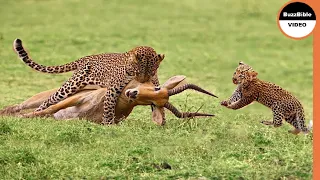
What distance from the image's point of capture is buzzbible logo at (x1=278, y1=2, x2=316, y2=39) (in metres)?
9.14

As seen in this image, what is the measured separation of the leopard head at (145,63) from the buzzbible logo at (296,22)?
4.92ft

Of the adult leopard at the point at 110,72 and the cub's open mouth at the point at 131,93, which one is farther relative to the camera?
the adult leopard at the point at 110,72

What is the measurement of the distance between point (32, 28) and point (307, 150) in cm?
923

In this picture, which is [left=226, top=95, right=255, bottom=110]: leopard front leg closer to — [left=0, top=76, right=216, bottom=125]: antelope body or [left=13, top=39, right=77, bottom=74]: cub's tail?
[left=0, top=76, right=216, bottom=125]: antelope body

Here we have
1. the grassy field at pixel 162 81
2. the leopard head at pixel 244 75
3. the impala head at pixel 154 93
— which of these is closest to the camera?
the grassy field at pixel 162 81

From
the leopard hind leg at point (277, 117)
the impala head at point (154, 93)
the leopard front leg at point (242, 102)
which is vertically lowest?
the leopard hind leg at point (277, 117)

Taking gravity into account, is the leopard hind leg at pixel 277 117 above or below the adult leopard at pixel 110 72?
below

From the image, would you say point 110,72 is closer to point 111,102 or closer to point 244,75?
point 111,102

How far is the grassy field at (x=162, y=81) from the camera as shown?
8.21 m

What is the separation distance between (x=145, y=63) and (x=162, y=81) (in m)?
3.77

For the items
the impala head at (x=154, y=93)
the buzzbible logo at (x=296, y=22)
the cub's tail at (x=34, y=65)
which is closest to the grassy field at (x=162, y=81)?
the impala head at (x=154, y=93)

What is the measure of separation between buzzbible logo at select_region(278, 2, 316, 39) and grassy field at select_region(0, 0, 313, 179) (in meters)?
1.03

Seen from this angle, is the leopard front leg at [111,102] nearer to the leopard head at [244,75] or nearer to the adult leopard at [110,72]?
the adult leopard at [110,72]

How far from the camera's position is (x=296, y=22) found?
925cm
